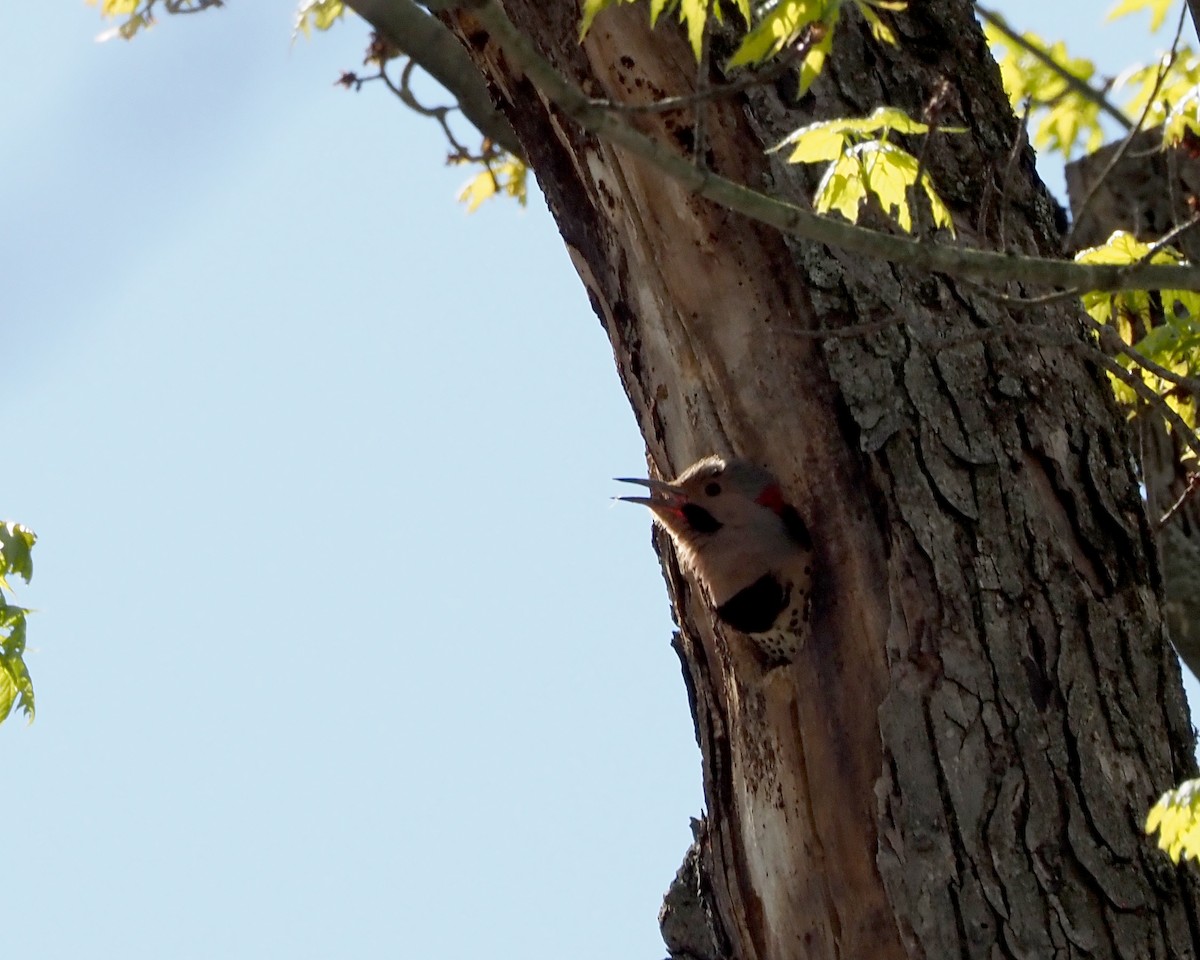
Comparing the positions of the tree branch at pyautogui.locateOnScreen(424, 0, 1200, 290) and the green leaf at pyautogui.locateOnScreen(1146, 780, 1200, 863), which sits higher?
the tree branch at pyautogui.locateOnScreen(424, 0, 1200, 290)

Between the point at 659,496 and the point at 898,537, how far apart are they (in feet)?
2.76

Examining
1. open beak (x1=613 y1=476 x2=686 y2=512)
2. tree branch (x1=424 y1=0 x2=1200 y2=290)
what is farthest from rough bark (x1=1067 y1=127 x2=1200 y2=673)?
open beak (x1=613 y1=476 x2=686 y2=512)

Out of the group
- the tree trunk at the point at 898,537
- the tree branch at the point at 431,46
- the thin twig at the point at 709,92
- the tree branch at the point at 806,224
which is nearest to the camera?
the tree branch at the point at 806,224

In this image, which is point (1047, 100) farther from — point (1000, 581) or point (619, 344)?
point (1000, 581)

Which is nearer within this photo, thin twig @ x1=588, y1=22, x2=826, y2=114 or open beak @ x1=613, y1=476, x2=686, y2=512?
thin twig @ x1=588, y1=22, x2=826, y2=114

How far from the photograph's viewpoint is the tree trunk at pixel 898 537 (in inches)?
127

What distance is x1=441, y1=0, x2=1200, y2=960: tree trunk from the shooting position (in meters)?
3.22

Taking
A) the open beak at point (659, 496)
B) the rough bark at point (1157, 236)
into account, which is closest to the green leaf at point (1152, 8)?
the rough bark at point (1157, 236)

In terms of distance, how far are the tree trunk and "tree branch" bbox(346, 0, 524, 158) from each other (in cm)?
177

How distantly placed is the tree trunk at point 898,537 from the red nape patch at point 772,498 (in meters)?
0.03

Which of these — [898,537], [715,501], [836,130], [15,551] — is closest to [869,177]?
[836,130]

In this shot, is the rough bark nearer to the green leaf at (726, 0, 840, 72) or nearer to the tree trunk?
the tree trunk

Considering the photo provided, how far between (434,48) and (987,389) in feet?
10.4

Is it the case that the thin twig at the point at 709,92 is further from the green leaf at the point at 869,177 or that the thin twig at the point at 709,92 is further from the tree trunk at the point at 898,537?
the tree trunk at the point at 898,537
